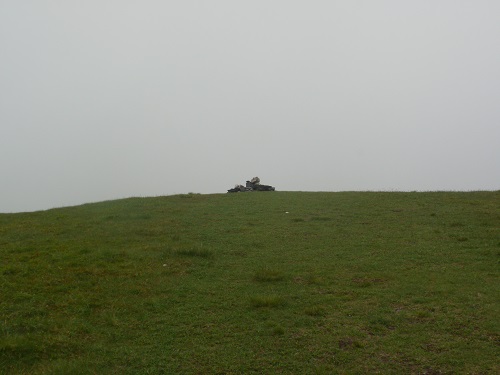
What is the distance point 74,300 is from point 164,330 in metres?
2.73

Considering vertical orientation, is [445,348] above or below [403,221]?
below

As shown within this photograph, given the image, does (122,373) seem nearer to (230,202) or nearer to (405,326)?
(405,326)

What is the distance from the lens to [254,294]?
11.4m

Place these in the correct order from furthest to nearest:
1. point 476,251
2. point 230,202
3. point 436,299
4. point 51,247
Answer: point 230,202 < point 51,247 < point 476,251 < point 436,299

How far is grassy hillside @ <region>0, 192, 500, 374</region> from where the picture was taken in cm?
855

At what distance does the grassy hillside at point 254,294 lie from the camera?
8547 millimetres

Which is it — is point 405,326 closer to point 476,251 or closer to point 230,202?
point 476,251

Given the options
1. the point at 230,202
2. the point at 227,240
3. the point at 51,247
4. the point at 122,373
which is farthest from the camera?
the point at 230,202

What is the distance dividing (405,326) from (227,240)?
8.28m

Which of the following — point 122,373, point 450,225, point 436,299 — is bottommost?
point 122,373

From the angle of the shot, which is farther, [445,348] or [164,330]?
[164,330]

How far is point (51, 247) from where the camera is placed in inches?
614

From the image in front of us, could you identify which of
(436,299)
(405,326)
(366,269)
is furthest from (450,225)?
(405,326)

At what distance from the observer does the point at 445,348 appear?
859 centimetres
